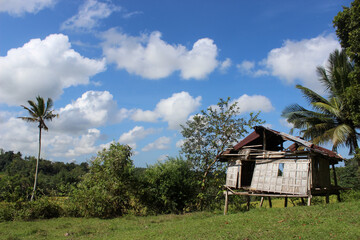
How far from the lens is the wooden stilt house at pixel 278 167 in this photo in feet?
41.1

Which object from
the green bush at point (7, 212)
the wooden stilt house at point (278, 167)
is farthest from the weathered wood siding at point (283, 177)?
the green bush at point (7, 212)

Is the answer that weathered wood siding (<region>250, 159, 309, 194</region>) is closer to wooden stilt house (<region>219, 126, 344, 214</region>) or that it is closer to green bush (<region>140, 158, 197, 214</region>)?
wooden stilt house (<region>219, 126, 344, 214</region>)

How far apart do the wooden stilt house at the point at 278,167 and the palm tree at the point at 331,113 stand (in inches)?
138

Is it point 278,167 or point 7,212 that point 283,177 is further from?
point 7,212

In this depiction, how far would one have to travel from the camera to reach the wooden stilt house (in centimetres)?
1254

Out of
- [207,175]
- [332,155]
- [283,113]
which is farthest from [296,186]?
[283,113]

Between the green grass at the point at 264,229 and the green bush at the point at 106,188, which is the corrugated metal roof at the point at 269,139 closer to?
the green grass at the point at 264,229

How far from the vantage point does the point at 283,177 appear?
42.8ft

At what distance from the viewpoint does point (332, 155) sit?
44.3 ft

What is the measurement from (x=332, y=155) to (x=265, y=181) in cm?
359

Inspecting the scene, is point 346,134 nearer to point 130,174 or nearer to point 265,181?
point 265,181

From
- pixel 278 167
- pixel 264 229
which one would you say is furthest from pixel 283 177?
pixel 264 229

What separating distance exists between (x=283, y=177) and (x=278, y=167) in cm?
56

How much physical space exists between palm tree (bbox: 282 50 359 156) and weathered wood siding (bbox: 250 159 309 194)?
6287 mm
